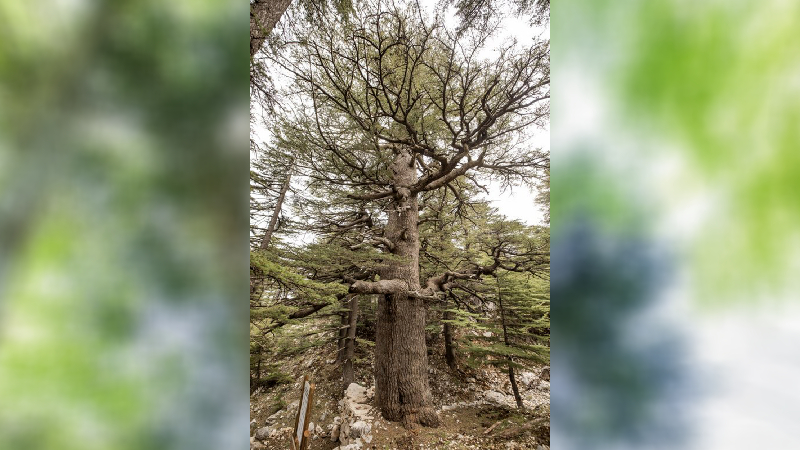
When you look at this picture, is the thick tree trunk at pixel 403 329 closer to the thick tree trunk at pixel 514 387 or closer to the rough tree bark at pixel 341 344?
the rough tree bark at pixel 341 344

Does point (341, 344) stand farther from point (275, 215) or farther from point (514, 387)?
point (514, 387)

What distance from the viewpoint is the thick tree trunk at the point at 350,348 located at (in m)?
1.90

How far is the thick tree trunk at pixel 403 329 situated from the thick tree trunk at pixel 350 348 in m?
0.23

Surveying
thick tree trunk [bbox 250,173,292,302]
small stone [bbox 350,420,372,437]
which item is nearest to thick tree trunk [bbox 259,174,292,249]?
thick tree trunk [bbox 250,173,292,302]

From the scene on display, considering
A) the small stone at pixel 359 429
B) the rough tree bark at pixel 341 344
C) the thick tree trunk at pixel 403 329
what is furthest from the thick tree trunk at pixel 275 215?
the small stone at pixel 359 429

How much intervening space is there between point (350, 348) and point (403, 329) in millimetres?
441

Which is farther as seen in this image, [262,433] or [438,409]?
[438,409]
